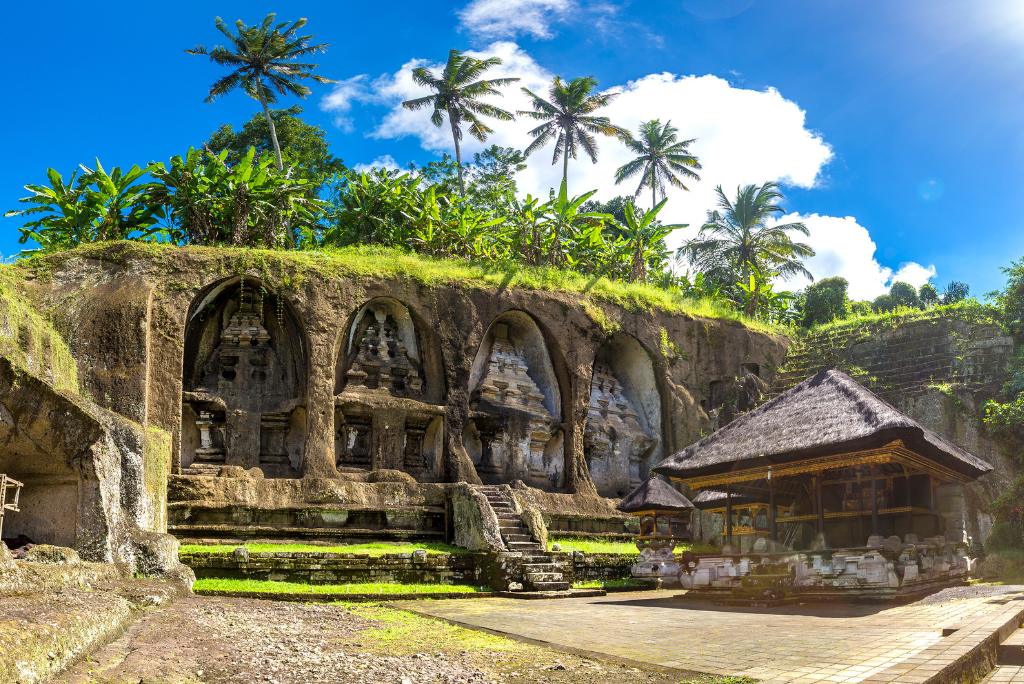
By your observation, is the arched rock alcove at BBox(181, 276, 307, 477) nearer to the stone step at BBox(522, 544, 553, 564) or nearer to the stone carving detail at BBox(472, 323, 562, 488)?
the stone carving detail at BBox(472, 323, 562, 488)

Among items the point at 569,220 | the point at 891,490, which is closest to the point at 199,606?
the point at 891,490

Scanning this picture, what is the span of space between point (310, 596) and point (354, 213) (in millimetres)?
19676

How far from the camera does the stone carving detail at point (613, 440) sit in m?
27.7

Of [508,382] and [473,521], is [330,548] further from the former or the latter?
[508,382]

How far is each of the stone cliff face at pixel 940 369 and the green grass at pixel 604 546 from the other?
6452mm

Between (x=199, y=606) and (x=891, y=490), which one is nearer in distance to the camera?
(x=199, y=606)

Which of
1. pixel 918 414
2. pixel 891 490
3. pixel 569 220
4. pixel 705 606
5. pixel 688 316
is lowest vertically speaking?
pixel 705 606

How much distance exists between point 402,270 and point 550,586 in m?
10.6

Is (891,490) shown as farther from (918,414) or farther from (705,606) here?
(918,414)

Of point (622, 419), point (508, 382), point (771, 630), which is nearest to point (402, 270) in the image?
point (508, 382)

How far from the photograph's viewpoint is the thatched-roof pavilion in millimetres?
14016

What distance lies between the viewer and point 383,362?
24547 millimetres

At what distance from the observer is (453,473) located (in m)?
23.5

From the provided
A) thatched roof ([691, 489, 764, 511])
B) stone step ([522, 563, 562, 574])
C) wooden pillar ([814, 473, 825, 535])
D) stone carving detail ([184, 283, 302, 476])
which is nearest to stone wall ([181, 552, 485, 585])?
stone step ([522, 563, 562, 574])
